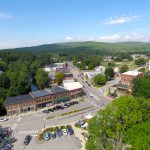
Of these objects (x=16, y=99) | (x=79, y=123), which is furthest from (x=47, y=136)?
(x=16, y=99)

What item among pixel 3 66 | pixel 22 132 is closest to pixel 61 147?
pixel 22 132

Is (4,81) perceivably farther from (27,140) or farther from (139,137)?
(139,137)

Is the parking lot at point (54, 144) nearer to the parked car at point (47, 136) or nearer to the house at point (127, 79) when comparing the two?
the parked car at point (47, 136)

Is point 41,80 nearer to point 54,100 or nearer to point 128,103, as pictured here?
point 54,100

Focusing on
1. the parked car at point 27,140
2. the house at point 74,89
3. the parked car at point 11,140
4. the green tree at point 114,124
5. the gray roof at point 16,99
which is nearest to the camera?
the green tree at point 114,124

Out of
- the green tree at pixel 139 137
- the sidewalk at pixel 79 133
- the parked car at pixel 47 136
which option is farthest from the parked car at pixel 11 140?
the green tree at pixel 139 137

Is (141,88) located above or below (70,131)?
above
